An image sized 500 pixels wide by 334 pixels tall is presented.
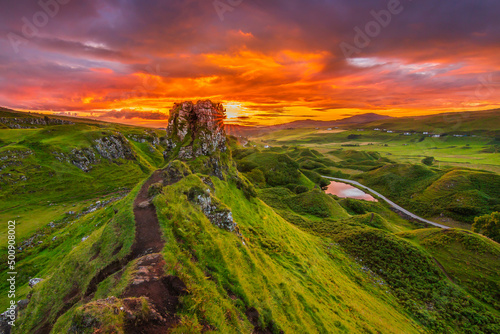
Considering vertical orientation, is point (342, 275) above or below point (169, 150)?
below

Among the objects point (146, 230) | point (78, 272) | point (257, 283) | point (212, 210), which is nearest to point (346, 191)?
point (212, 210)

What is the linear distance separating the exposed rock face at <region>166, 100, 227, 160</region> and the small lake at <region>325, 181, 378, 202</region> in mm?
93676

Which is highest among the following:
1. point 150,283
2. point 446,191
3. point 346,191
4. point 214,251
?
point 150,283

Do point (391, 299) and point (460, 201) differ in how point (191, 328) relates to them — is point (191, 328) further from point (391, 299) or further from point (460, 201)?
point (460, 201)

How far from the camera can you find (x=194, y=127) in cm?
4928

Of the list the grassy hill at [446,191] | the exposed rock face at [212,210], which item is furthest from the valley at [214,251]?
the grassy hill at [446,191]

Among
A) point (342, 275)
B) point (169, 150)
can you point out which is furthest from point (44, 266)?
point (342, 275)

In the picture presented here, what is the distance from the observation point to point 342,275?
3459cm

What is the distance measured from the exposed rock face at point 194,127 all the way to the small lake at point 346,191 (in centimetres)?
9368

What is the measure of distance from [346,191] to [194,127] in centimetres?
10545

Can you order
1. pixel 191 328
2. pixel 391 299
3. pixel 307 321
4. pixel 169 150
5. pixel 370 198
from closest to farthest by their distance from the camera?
pixel 191 328
pixel 307 321
pixel 391 299
pixel 169 150
pixel 370 198

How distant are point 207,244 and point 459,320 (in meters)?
41.7

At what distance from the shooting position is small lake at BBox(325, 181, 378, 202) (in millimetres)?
108438

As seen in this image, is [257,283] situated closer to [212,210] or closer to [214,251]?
[214,251]
